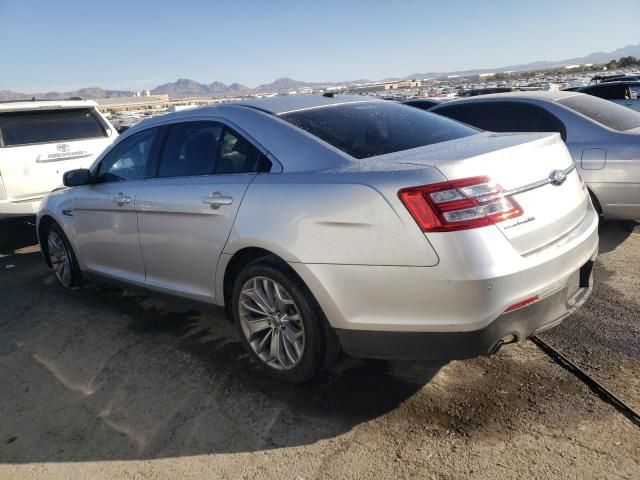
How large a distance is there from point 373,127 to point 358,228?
966 millimetres

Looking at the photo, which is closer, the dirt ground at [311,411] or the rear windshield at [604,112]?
the dirt ground at [311,411]

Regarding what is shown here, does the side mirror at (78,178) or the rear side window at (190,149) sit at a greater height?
the rear side window at (190,149)

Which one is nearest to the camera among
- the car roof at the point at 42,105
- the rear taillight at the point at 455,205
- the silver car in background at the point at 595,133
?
the rear taillight at the point at 455,205

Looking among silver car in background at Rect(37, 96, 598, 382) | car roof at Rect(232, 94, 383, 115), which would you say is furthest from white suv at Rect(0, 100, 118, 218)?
car roof at Rect(232, 94, 383, 115)

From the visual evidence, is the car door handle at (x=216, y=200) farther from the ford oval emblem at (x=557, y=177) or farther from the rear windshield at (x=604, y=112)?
the rear windshield at (x=604, y=112)

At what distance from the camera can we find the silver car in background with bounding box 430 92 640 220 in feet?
16.4

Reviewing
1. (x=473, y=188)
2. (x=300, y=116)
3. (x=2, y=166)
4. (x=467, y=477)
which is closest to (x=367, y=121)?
(x=300, y=116)

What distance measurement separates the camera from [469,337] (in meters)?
2.50

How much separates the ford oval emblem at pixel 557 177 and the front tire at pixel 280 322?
1.39m

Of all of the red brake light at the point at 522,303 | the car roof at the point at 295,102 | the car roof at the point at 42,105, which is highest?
the car roof at the point at 42,105

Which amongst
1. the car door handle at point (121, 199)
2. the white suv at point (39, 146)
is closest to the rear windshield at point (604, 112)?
the car door handle at point (121, 199)

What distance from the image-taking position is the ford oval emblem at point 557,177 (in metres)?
2.83

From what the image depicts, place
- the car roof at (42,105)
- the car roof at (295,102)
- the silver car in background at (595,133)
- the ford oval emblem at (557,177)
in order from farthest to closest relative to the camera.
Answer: the car roof at (42,105), the silver car in background at (595,133), the car roof at (295,102), the ford oval emblem at (557,177)

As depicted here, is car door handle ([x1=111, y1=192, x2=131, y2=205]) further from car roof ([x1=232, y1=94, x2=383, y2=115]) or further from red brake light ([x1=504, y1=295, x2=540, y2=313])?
red brake light ([x1=504, y1=295, x2=540, y2=313])
